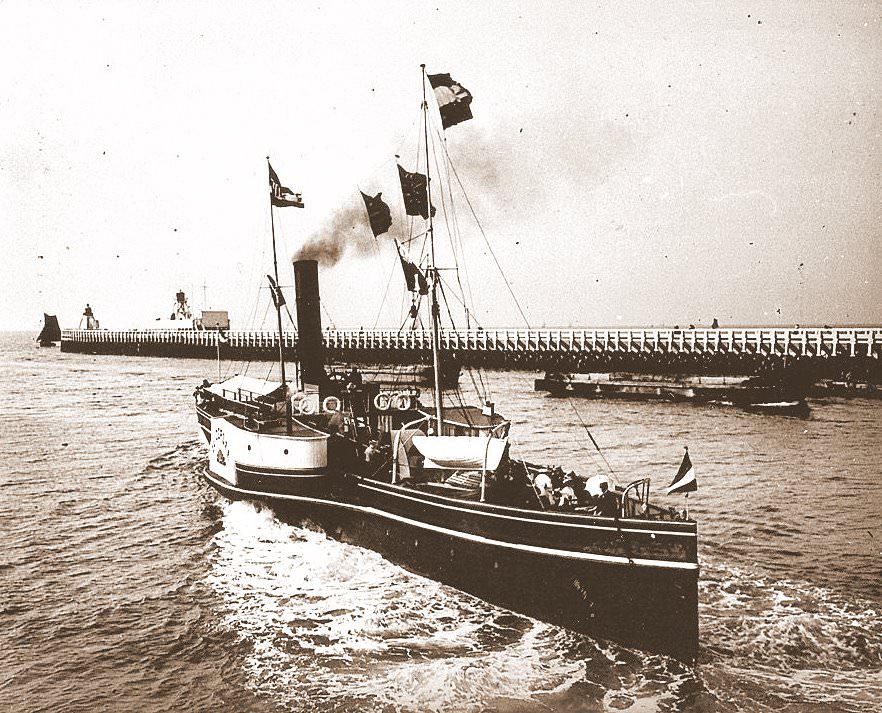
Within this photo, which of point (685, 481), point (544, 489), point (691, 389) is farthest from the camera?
point (691, 389)

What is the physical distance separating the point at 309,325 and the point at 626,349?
41715 millimetres

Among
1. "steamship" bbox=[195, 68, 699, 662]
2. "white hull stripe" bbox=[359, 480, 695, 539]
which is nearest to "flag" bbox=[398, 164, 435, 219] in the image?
"steamship" bbox=[195, 68, 699, 662]

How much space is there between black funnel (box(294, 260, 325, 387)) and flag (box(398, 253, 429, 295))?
8.04 metres

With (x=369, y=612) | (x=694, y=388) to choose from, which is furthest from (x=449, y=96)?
(x=694, y=388)

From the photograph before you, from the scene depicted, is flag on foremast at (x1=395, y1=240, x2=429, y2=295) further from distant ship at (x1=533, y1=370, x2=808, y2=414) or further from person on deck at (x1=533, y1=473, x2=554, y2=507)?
distant ship at (x1=533, y1=370, x2=808, y2=414)

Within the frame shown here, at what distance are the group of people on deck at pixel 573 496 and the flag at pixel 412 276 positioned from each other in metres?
6.50

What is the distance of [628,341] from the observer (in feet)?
211

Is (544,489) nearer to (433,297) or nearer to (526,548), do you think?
(526,548)

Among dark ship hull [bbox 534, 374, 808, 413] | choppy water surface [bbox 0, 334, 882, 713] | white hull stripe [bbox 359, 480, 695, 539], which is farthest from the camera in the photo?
dark ship hull [bbox 534, 374, 808, 413]

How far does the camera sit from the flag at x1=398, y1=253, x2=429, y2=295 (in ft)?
64.0

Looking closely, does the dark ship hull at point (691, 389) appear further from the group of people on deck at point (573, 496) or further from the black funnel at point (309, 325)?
the group of people on deck at point (573, 496)

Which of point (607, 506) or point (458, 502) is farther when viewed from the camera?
point (458, 502)

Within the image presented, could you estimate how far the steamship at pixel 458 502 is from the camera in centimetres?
1348

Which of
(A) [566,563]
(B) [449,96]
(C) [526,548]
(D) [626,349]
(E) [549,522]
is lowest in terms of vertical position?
(A) [566,563]
